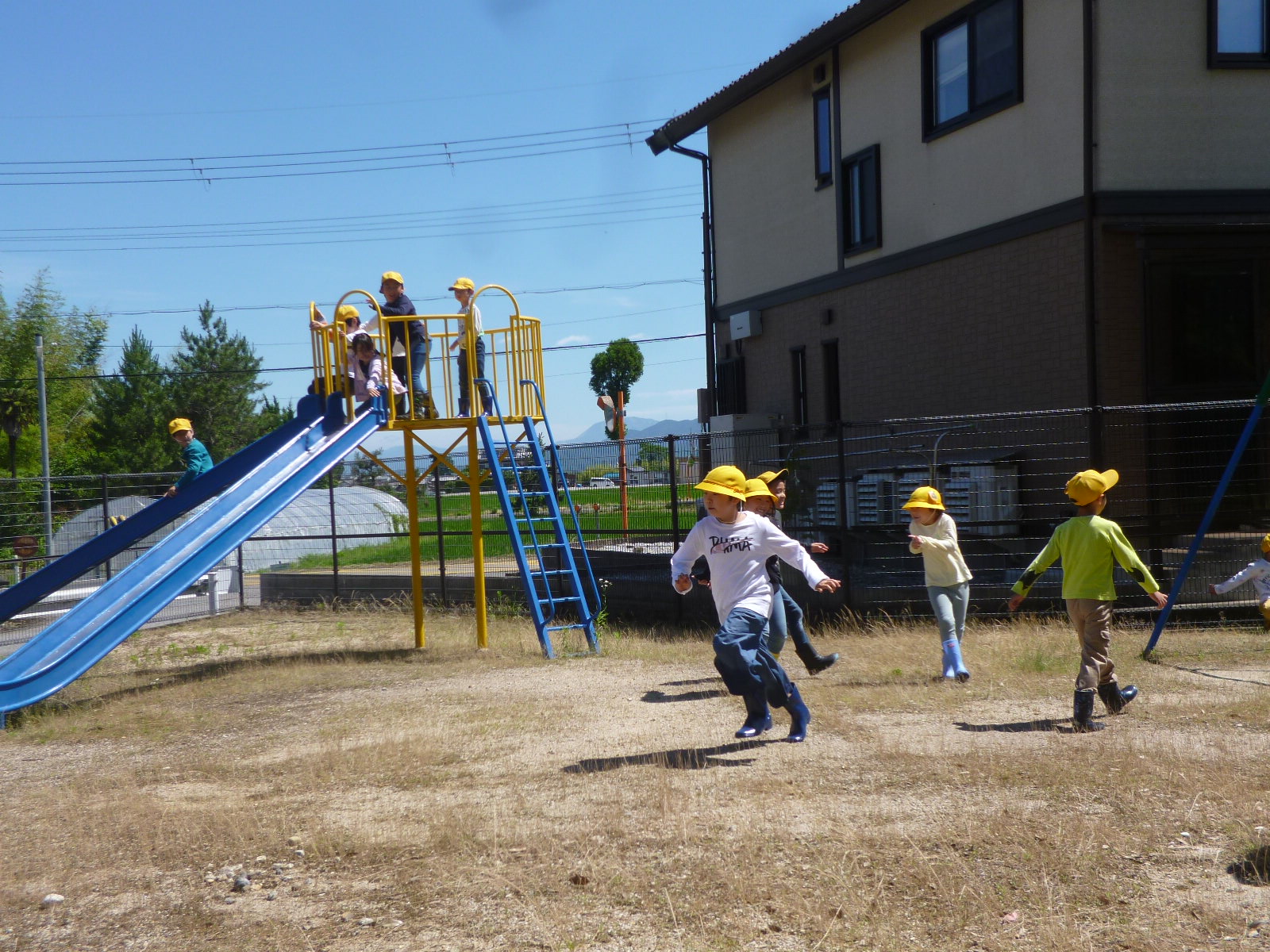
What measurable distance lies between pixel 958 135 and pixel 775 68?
4.29 meters

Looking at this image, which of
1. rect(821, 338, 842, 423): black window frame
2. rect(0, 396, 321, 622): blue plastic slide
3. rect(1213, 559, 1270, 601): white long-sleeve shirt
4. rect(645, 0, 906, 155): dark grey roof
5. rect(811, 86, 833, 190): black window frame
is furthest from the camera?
rect(821, 338, 842, 423): black window frame

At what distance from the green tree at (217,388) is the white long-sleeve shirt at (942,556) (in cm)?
5867

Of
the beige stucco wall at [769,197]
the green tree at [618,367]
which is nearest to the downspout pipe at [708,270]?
the beige stucco wall at [769,197]

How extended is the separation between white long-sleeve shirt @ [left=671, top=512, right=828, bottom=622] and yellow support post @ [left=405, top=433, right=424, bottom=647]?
6363mm

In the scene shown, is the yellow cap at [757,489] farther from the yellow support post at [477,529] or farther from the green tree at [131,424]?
the green tree at [131,424]

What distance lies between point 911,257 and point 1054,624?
672cm

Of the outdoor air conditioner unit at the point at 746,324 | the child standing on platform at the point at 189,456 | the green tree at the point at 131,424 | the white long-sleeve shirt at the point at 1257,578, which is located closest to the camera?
the white long-sleeve shirt at the point at 1257,578

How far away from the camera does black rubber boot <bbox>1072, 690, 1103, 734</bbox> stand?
22.9 ft

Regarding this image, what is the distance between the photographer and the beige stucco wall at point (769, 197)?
18.5m

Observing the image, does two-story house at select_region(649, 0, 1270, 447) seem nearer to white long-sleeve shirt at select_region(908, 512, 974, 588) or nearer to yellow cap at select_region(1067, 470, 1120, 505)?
white long-sleeve shirt at select_region(908, 512, 974, 588)

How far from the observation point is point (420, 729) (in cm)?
797

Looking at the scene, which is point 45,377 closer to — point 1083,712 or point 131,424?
point 131,424

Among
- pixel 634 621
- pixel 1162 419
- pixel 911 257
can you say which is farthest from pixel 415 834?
pixel 911 257

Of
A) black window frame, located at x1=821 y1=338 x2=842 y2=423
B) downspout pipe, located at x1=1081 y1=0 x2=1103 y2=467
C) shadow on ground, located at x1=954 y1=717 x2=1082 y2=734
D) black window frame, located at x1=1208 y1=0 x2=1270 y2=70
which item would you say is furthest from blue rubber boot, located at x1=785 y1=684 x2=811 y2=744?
black window frame, located at x1=821 y1=338 x2=842 y2=423
